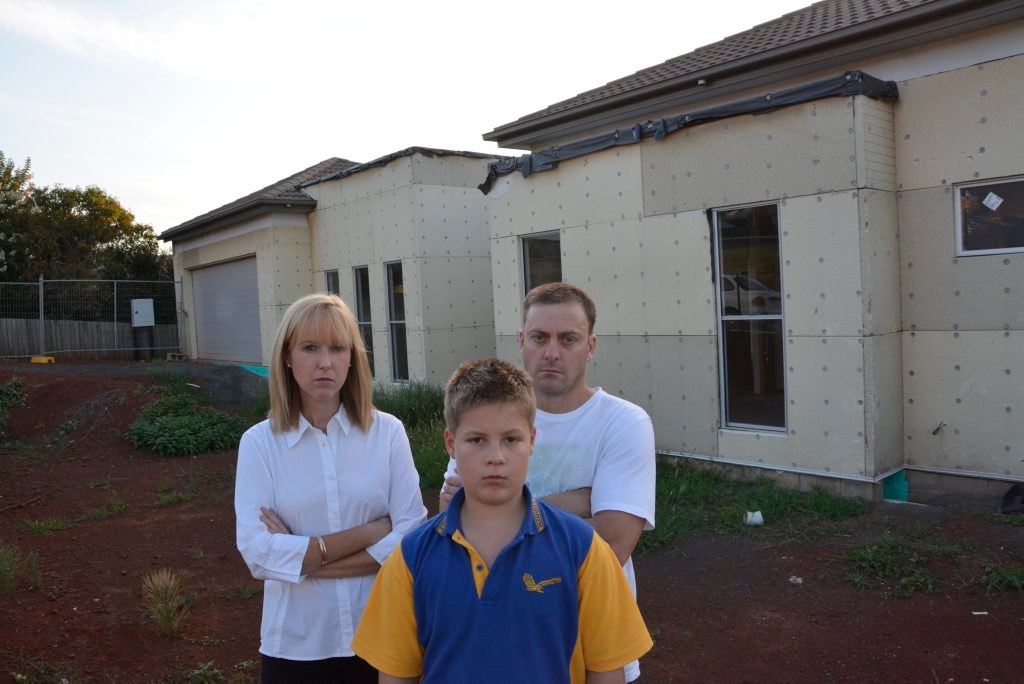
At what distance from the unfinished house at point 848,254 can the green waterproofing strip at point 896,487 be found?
0.07ft

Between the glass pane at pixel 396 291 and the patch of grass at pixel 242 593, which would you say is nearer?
the patch of grass at pixel 242 593

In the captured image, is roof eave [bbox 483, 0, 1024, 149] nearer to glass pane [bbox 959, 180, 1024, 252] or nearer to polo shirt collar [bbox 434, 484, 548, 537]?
glass pane [bbox 959, 180, 1024, 252]

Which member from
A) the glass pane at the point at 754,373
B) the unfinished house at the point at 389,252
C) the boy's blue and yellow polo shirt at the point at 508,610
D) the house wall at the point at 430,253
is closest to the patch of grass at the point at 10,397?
the unfinished house at the point at 389,252

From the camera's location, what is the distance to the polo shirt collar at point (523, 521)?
6.63ft

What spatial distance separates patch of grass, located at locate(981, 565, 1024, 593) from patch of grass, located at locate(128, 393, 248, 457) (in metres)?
9.86

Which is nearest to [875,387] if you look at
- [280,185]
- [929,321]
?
[929,321]

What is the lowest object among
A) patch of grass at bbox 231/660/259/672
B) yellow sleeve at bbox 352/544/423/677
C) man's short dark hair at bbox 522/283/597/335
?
patch of grass at bbox 231/660/259/672

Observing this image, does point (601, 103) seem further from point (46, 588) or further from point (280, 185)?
point (280, 185)

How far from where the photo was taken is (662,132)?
28.7 ft

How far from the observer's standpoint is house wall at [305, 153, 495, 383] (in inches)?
537

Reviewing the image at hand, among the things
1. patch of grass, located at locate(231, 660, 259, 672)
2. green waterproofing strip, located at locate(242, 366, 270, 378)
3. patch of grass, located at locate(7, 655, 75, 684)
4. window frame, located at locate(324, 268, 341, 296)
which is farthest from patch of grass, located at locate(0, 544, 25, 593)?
green waterproofing strip, located at locate(242, 366, 270, 378)

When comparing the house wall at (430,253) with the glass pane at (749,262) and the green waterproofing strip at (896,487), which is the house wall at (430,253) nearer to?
the glass pane at (749,262)

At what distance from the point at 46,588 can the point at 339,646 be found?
4.85 meters

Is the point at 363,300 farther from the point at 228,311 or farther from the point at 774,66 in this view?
the point at 774,66
